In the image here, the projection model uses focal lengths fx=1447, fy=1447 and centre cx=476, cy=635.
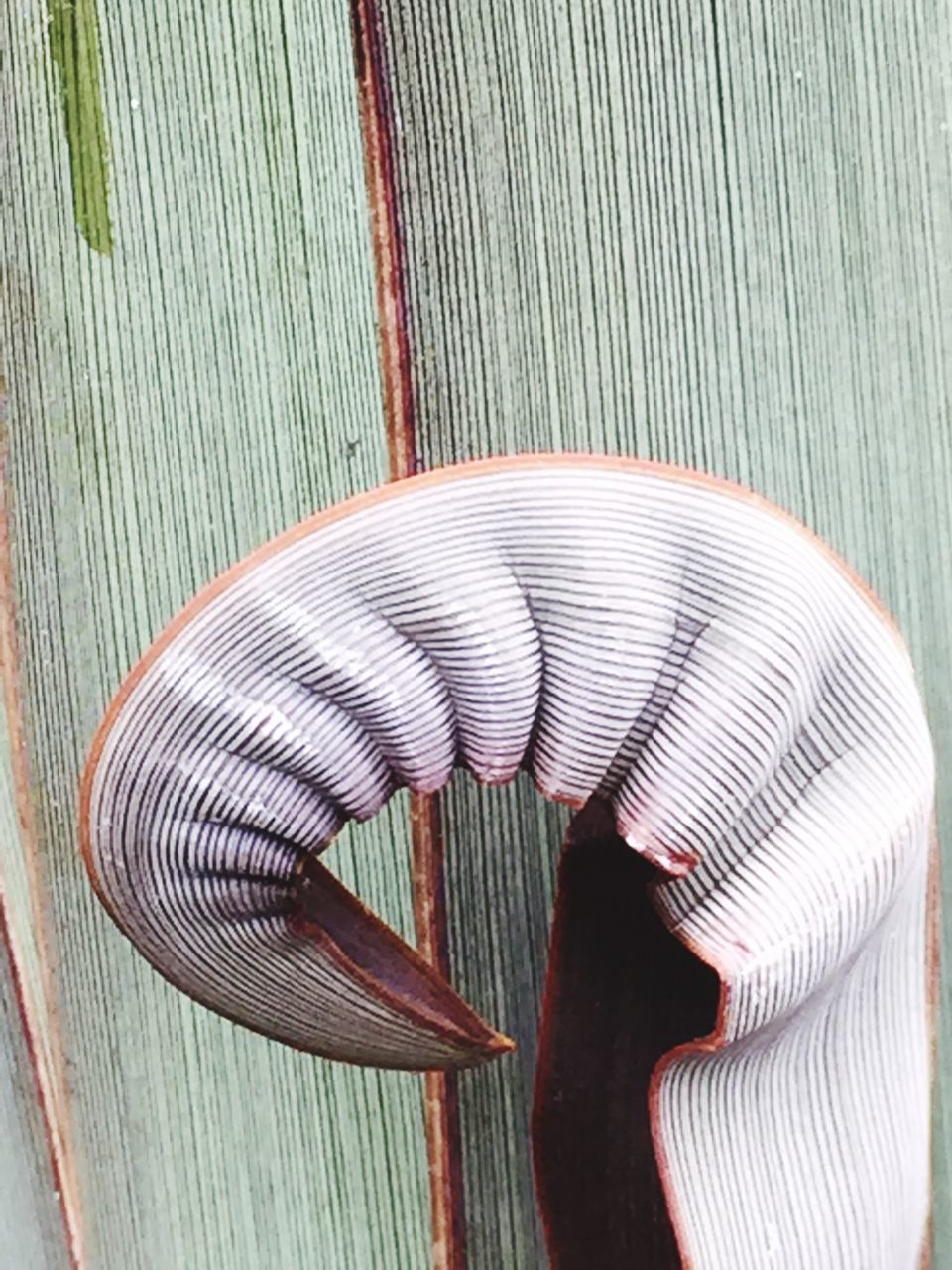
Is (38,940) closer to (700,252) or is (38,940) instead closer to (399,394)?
(399,394)

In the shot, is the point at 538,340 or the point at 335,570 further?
the point at 538,340

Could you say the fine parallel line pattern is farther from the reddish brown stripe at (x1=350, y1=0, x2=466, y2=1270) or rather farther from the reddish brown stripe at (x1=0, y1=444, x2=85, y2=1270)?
the reddish brown stripe at (x1=0, y1=444, x2=85, y2=1270)

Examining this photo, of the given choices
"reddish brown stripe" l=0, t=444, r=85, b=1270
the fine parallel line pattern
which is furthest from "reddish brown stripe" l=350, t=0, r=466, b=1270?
"reddish brown stripe" l=0, t=444, r=85, b=1270

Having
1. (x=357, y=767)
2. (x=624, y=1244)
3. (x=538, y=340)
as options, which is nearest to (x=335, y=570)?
(x=357, y=767)

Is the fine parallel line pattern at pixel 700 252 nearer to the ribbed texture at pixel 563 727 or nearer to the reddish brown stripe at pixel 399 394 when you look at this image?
the reddish brown stripe at pixel 399 394

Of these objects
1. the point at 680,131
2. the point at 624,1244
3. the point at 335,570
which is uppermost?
the point at 680,131

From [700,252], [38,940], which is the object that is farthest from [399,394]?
[38,940]

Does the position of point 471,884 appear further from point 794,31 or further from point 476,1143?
point 794,31

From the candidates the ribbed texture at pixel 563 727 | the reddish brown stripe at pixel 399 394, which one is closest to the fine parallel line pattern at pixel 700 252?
the reddish brown stripe at pixel 399 394
